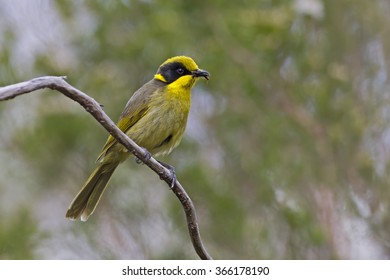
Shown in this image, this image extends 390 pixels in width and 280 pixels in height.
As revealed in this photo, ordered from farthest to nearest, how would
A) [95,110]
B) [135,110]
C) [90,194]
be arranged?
1. [135,110]
2. [90,194]
3. [95,110]

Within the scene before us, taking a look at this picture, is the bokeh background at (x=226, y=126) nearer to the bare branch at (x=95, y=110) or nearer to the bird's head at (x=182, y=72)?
the bird's head at (x=182, y=72)

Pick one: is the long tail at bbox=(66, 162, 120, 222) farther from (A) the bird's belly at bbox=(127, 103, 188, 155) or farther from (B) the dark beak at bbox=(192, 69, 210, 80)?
(B) the dark beak at bbox=(192, 69, 210, 80)

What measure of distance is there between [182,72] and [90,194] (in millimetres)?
898

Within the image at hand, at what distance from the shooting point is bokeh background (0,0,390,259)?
6.11 m

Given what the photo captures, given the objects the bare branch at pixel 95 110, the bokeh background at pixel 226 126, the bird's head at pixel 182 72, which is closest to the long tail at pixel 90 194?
the bird's head at pixel 182 72

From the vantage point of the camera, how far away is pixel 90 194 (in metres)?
4.00

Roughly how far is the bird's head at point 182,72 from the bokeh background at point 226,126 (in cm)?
187

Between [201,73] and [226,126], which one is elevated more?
[226,126]

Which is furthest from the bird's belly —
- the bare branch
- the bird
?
the bare branch

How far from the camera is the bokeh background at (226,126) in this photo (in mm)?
6109

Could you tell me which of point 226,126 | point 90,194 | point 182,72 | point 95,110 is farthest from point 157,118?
point 226,126

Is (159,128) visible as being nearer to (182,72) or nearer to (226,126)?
(182,72)

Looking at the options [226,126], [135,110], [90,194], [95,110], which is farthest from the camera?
[226,126]

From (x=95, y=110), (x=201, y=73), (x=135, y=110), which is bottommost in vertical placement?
(x=95, y=110)
